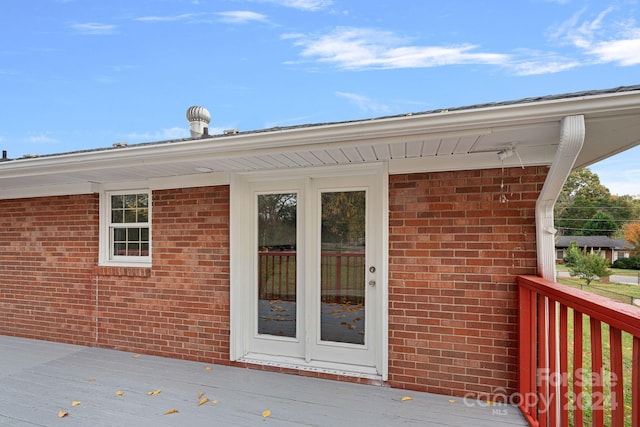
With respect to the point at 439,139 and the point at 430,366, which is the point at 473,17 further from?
the point at 430,366

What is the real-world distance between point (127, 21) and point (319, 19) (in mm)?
4527

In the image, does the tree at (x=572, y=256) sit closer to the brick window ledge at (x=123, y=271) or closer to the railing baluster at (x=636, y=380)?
the railing baluster at (x=636, y=380)

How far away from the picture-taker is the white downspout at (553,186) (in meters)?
2.08

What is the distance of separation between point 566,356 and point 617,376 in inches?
27.9

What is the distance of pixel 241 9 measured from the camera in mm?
6809

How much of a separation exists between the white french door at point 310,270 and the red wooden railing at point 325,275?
0.01m

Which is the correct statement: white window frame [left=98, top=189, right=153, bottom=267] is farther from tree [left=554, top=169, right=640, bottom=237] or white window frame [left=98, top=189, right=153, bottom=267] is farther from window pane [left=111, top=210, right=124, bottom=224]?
tree [left=554, top=169, right=640, bottom=237]

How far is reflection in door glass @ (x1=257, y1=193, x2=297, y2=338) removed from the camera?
3908 millimetres

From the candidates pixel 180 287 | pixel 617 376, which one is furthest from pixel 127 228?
pixel 617 376

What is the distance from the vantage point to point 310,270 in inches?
149

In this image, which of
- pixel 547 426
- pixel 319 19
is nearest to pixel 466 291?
pixel 547 426

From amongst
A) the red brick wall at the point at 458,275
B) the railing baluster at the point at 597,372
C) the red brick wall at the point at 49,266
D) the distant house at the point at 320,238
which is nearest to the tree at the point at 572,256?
the distant house at the point at 320,238

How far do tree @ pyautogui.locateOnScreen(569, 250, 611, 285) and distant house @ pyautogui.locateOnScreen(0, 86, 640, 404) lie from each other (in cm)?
1685

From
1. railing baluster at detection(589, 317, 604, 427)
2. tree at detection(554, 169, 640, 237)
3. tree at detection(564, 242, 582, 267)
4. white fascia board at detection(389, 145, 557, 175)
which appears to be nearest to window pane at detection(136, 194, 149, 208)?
white fascia board at detection(389, 145, 557, 175)
